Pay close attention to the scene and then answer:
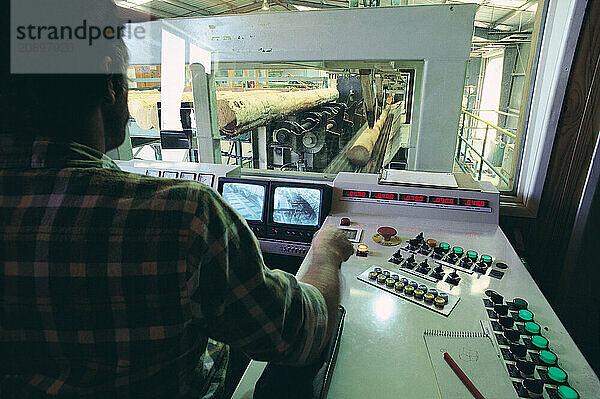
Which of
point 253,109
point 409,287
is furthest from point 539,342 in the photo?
point 253,109

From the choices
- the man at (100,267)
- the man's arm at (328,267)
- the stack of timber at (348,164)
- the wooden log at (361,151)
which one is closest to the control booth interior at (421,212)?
the man's arm at (328,267)

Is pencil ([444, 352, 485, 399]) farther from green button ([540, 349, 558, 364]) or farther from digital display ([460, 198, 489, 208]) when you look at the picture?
digital display ([460, 198, 489, 208])

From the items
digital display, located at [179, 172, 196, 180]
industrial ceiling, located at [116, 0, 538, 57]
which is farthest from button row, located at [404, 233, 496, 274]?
industrial ceiling, located at [116, 0, 538, 57]

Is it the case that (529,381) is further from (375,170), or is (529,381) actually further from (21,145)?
(375,170)

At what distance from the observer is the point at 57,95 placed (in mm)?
560

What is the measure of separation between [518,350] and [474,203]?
890 mm

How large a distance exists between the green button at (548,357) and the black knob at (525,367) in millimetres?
43

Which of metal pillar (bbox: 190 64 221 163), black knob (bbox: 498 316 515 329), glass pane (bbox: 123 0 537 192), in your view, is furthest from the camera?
metal pillar (bbox: 190 64 221 163)

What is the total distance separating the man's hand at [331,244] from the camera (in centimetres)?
94

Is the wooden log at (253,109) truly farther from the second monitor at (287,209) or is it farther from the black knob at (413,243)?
the black knob at (413,243)

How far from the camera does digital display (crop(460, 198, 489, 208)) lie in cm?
161

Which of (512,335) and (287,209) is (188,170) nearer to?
(287,209)

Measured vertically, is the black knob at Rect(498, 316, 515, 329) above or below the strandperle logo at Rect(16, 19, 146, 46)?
below

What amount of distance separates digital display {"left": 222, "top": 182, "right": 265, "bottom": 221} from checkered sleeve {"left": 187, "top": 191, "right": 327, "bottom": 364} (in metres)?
1.07
